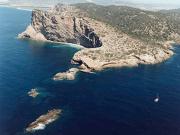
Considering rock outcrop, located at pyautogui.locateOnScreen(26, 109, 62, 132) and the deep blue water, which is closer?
rock outcrop, located at pyautogui.locateOnScreen(26, 109, 62, 132)

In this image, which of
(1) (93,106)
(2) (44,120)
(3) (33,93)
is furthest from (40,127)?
(3) (33,93)

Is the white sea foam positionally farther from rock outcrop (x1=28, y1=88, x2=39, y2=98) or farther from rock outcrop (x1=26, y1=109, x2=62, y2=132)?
rock outcrop (x1=28, y1=88, x2=39, y2=98)

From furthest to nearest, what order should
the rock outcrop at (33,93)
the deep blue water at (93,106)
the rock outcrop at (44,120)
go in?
1. the rock outcrop at (33,93)
2. the deep blue water at (93,106)
3. the rock outcrop at (44,120)

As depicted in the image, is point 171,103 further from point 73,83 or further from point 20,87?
point 20,87

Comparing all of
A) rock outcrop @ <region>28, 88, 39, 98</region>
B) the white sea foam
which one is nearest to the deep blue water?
the white sea foam

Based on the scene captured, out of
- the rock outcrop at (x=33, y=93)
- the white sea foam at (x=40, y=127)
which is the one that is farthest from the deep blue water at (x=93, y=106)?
the rock outcrop at (x=33, y=93)

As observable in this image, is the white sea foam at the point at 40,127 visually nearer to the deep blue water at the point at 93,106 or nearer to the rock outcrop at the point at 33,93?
the deep blue water at the point at 93,106

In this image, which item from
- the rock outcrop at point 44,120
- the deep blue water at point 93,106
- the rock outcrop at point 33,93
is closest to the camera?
the rock outcrop at point 44,120

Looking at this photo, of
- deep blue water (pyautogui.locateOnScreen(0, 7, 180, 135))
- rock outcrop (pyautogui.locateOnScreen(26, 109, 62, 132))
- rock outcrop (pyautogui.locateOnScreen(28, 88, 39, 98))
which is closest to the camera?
rock outcrop (pyautogui.locateOnScreen(26, 109, 62, 132))

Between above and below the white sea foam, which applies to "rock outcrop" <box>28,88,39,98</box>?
above

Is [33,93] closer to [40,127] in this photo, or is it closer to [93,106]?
[93,106]

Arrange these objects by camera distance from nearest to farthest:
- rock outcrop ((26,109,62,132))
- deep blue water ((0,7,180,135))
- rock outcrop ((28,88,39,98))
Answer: rock outcrop ((26,109,62,132))
deep blue water ((0,7,180,135))
rock outcrop ((28,88,39,98))

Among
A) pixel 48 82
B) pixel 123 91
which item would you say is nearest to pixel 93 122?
pixel 123 91
